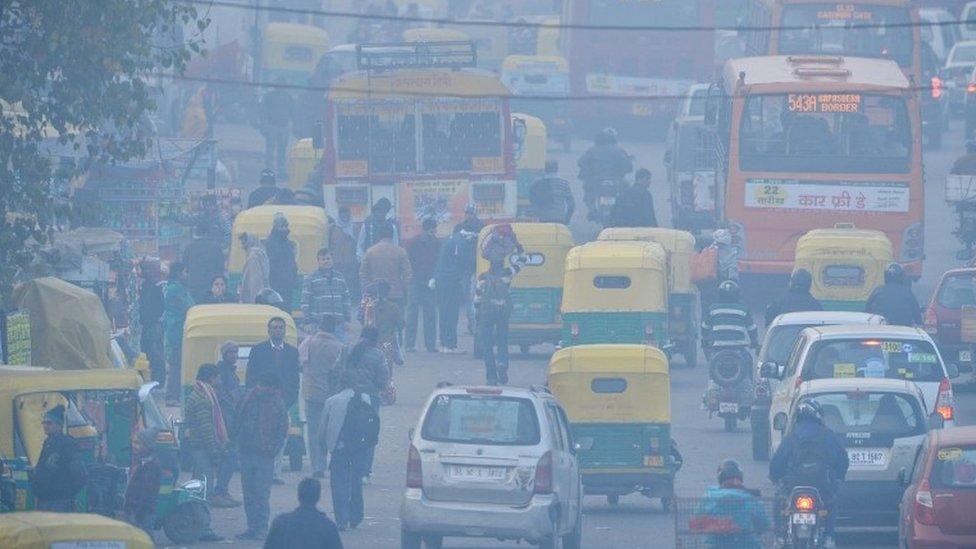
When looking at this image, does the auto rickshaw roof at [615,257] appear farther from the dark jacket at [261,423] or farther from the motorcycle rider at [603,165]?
the motorcycle rider at [603,165]

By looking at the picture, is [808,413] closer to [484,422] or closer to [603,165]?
[484,422]

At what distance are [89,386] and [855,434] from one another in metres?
6.34

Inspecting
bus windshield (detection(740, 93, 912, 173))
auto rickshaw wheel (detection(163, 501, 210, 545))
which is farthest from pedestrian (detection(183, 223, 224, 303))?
auto rickshaw wheel (detection(163, 501, 210, 545))

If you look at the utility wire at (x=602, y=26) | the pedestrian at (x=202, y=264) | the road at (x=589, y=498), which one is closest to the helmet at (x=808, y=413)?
the road at (x=589, y=498)

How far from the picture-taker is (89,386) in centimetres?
1789

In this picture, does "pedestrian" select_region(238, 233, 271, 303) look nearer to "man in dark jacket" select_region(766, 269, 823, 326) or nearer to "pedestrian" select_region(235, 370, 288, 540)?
"man in dark jacket" select_region(766, 269, 823, 326)

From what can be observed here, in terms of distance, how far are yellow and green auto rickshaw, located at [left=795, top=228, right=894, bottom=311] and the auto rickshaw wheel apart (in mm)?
11678

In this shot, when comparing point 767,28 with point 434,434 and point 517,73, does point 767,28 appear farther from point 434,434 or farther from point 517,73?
point 434,434

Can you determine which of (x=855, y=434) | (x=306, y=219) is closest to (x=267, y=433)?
(x=855, y=434)

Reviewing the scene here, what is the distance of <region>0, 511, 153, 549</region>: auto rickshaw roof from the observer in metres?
12.2

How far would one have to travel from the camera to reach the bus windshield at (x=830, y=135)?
3173cm

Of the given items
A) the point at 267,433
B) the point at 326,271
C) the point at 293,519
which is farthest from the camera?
the point at 326,271

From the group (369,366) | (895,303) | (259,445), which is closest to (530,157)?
(895,303)

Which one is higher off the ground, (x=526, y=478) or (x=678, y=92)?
(x=678, y=92)
